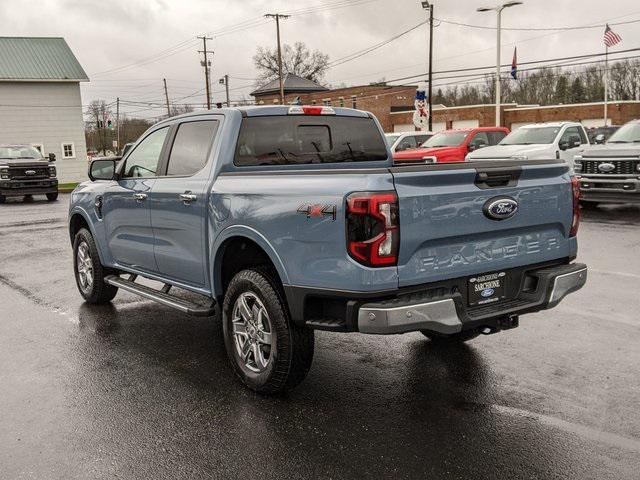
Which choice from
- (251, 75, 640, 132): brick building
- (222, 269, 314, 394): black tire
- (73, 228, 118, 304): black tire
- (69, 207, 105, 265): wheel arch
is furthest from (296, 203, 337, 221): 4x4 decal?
(251, 75, 640, 132): brick building

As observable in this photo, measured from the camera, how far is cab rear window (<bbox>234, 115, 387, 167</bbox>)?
4.89m

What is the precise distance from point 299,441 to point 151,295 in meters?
2.35

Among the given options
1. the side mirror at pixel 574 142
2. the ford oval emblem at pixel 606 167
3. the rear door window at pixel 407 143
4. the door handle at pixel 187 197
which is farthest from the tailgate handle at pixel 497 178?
the rear door window at pixel 407 143

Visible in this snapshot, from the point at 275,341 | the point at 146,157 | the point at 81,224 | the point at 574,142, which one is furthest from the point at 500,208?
the point at 574,142

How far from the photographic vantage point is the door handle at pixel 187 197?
473cm

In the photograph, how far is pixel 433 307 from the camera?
11.4 ft

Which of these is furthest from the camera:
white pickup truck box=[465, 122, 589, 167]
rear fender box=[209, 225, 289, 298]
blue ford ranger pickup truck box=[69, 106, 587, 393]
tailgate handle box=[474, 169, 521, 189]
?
white pickup truck box=[465, 122, 589, 167]

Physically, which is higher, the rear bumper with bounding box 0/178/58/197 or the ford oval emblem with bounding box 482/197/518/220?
the ford oval emblem with bounding box 482/197/518/220

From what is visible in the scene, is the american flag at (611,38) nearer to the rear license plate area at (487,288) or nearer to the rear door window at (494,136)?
the rear door window at (494,136)

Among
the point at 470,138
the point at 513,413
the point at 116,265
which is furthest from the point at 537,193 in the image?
the point at 470,138

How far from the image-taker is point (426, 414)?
12.8 ft

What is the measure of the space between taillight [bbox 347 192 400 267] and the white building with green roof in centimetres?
4210

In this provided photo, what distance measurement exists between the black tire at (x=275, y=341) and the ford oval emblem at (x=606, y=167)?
10935 millimetres

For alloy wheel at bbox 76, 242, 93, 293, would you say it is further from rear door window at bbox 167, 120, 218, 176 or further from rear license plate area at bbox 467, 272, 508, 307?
rear license plate area at bbox 467, 272, 508, 307
